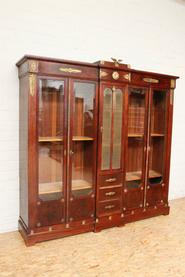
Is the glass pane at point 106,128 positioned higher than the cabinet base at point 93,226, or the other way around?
the glass pane at point 106,128

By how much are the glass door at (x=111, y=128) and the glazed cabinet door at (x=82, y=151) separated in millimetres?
117

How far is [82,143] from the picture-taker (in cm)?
319

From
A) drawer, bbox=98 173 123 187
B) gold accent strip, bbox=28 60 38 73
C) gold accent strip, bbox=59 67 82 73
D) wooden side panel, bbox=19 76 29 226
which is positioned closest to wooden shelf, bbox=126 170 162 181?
drawer, bbox=98 173 123 187

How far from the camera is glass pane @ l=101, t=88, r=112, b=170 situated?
120 inches

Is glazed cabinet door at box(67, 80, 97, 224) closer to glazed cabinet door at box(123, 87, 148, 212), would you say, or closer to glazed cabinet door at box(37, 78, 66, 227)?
glazed cabinet door at box(37, 78, 66, 227)

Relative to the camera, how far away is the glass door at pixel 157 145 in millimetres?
3596

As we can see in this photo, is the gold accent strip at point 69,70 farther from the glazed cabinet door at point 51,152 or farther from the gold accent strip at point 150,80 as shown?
the gold accent strip at point 150,80

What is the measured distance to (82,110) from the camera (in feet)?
10.1

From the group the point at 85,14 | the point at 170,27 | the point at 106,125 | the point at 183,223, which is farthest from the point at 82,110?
the point at 170,27

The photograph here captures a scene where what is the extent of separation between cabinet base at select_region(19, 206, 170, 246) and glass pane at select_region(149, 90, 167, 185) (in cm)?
45

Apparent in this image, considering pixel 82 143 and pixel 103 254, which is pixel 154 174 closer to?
pixel 82 143

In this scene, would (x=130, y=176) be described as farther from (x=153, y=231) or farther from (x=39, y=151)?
(x=39, y=151)

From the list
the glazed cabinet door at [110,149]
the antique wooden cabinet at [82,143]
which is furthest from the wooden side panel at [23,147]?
the glazed cabinet door at [110,149]

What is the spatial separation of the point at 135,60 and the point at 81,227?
2619mm
